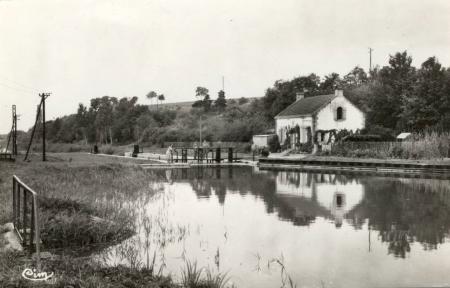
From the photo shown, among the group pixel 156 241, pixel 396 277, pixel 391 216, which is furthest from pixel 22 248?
pixel 391 216

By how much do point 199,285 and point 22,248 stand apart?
3303mm

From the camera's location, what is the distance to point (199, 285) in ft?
24.0

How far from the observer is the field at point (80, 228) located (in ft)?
23.1

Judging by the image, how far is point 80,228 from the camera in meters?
10.7

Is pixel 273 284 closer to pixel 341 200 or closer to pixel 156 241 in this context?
pixel 156 241

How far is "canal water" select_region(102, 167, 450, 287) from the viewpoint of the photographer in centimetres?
867

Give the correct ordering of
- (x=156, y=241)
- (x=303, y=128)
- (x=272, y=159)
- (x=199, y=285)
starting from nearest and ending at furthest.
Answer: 1. (x=199, y=285)
2. (x=156, y=241)
3. (x=272, y=159)
4. (x=303, y=128)

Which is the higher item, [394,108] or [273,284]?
[394,108]

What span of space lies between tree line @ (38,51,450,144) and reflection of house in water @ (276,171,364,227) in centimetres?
1689

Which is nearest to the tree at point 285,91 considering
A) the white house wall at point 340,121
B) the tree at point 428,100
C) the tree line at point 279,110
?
the tree line at point 279,110

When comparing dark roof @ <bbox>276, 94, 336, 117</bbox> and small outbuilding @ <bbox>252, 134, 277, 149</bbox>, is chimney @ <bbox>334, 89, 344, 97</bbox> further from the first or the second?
small outbuilding @ <bbox>252, 134, 277, 149</bbox>

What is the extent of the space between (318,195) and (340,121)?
93.0 feet

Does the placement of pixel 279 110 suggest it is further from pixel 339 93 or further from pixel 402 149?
pixel 402 149

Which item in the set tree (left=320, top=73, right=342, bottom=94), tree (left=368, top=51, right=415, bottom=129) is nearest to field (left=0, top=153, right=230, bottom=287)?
tree (left=368, top=51, right=415, bottom=129)
